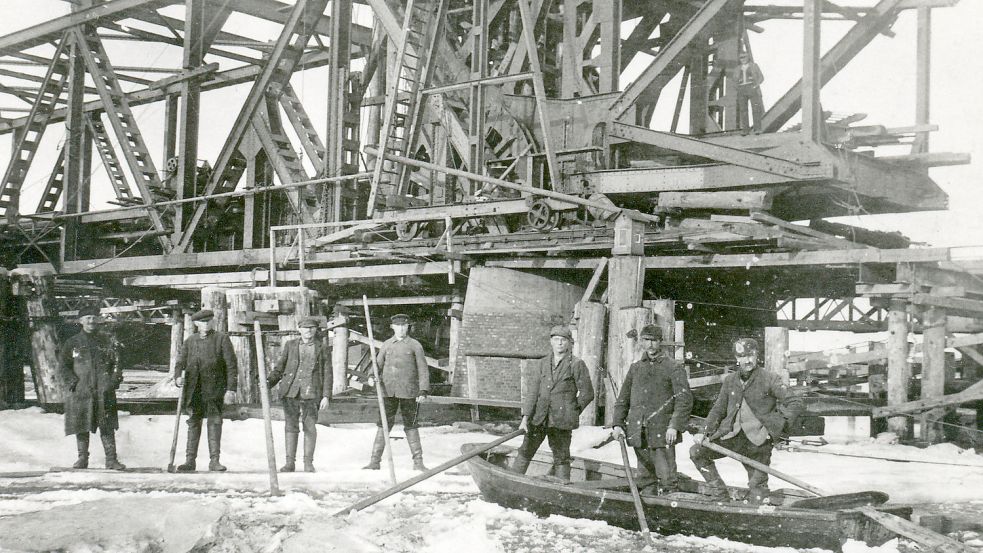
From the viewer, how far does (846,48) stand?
14.0 metres

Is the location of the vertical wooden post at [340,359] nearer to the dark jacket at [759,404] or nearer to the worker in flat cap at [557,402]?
the worker in flat cap at [557,402]

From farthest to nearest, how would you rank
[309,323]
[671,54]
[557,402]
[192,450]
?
[671,54], [309,323], [192,450], [557,402]

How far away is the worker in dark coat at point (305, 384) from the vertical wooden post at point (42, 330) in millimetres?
5467

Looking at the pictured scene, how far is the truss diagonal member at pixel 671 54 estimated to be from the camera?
1330 cm

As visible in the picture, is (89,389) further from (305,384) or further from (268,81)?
(268,81)

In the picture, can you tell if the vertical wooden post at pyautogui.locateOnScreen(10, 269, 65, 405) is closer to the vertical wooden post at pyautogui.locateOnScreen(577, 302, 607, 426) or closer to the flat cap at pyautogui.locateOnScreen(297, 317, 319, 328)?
the flat cap at pyautogui.locateOnScreen(297, 317, 319, 328)

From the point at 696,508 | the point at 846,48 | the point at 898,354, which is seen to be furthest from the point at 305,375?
the point at 846,48

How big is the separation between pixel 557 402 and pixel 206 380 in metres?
4.44

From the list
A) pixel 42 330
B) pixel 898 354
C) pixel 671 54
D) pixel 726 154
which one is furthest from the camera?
pixel 42 330

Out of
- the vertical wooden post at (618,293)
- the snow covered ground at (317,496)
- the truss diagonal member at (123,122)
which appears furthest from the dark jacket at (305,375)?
the truss diagonal member at (123,122)

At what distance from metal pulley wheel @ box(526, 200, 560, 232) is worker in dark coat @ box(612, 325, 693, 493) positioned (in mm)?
6021

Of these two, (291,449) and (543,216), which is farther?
(543,216)

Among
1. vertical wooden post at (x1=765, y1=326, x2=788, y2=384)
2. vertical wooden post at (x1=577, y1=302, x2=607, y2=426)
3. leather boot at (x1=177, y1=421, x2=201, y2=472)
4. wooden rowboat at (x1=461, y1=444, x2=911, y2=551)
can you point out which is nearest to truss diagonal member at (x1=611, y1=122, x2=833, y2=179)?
vertical wooden post at (x1=765, y1=326, x2=788, y2=384)

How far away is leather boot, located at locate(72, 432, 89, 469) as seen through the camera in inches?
425
